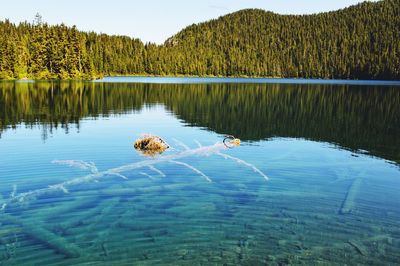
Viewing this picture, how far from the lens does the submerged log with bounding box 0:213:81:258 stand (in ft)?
38.8

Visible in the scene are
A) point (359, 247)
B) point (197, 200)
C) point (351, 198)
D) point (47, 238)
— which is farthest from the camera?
point (351, 198)

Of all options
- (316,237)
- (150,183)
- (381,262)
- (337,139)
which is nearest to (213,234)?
(316,237)

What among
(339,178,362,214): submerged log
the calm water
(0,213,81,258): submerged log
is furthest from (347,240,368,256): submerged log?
(0,213,81,258): submerged log

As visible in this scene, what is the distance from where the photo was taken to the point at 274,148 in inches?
1210

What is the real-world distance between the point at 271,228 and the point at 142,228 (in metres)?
4.88

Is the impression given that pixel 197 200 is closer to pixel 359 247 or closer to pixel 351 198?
pixel 359 247

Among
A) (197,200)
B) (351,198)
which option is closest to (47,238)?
(197,200)

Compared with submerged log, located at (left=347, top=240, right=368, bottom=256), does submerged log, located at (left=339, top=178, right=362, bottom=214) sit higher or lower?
higher

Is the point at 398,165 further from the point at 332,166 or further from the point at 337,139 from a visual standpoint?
the point at 337,139

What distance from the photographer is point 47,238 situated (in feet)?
41.6

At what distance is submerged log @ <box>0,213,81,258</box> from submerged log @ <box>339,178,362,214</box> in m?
11.2

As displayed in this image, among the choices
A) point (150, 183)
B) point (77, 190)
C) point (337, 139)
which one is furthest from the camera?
point (337, 139)

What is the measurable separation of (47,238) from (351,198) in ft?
45.5

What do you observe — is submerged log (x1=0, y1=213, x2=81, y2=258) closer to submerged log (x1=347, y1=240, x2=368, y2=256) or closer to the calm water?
the calm water
